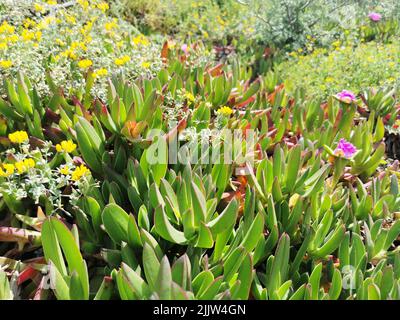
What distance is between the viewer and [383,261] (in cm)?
175

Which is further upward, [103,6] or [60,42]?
[103,6]

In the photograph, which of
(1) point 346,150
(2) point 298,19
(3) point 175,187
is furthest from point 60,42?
(2) point 298,19

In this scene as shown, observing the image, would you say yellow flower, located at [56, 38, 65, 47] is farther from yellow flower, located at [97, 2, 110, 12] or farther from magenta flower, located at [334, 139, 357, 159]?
magenta flower, located at [334, 139, 357, 159]

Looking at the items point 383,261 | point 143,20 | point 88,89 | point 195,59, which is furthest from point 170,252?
point 143,20

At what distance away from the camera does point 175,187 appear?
1.88m

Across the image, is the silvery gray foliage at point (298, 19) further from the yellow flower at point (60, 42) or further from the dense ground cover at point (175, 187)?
the yellow flower at point (60, 42)

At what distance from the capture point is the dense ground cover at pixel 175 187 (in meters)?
1.56

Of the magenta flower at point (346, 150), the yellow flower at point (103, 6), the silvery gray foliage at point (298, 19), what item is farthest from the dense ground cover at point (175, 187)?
the silvery gray foliage at point (298, 19)

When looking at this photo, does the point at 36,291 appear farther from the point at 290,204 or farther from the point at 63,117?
the point at 290,204

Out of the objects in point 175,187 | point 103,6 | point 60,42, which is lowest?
point 175,187

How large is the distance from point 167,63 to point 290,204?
1.67m

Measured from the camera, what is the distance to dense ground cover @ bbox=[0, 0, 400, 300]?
1.56 m

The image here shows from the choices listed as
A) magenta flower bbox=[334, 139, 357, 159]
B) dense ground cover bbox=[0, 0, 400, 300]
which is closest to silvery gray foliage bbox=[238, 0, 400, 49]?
dense ground cover bbox=[0, 0, 400, 300]

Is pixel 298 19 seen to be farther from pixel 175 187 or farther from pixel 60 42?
pixel 175 187
